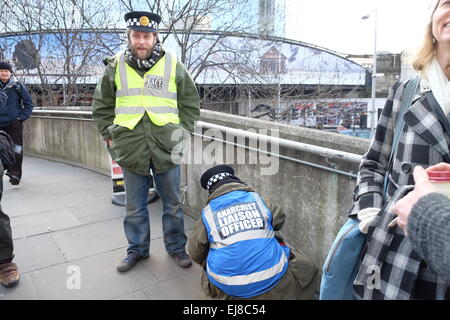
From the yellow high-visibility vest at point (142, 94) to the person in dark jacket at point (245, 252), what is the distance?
3.00 feet

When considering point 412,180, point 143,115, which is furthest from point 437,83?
point 143,115

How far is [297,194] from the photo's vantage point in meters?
2.91

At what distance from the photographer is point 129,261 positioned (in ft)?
10.1

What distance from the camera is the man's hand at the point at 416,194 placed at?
102 cm

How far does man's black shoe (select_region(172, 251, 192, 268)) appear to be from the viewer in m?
3.10

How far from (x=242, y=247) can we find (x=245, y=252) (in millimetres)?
35

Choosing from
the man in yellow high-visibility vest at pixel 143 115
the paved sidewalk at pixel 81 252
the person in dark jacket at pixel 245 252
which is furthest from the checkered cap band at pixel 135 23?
the paved sidewalk at pixel 81 252

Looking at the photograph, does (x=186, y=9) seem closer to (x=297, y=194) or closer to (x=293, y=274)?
(x=297, y=194)

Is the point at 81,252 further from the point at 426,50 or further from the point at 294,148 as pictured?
the point at 426,50

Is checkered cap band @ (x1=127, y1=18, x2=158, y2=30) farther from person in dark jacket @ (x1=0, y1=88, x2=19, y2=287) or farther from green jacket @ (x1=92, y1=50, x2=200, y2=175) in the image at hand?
person in dark jacket @ (x1=0, y1=88, x2=19, y2=287)

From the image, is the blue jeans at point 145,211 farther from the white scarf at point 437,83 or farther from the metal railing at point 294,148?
the white scarf at point 437,83
